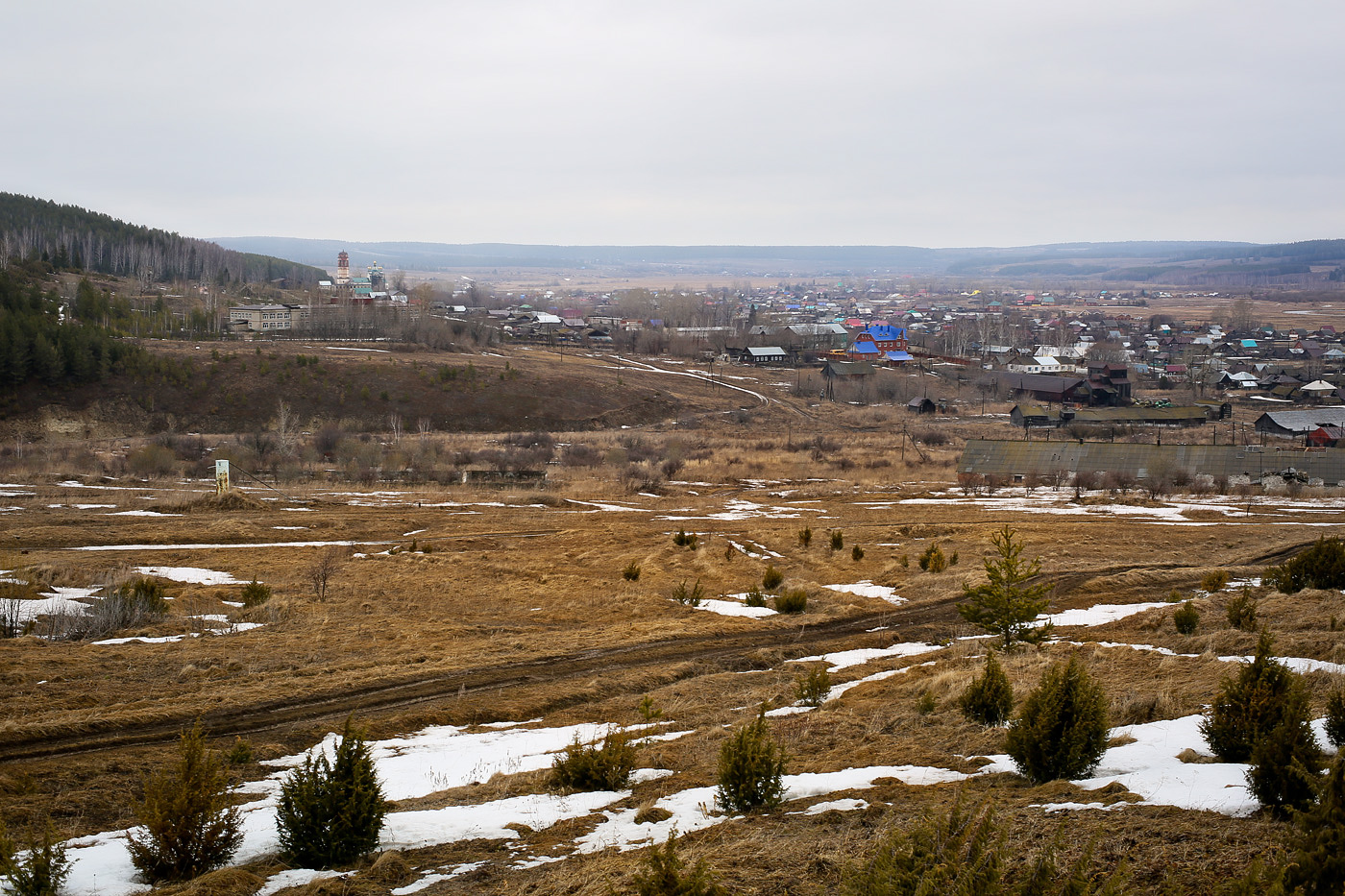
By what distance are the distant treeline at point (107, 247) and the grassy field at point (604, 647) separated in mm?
99223

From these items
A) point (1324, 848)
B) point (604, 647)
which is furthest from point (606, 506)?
point (1324, 848)

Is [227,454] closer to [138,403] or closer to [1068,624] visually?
[138,403]

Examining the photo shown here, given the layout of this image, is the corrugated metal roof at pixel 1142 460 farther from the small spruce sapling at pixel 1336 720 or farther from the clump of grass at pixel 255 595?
the small spruce sapling at pixel 1336 720

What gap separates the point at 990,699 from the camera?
34.7 ft

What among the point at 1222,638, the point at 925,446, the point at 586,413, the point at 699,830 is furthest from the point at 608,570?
the point at 586,413

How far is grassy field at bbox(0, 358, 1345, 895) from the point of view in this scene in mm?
7496

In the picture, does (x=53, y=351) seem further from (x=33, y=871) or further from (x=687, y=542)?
(x=33, y=871)

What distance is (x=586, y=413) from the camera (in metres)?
70.9

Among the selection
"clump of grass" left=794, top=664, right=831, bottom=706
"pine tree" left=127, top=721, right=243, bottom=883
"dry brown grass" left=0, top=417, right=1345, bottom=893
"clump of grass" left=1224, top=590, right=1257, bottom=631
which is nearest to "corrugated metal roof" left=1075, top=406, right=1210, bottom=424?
"dry brown grass" left=0, top=417, right=1345, bottom=893

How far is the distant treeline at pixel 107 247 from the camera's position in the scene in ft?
390

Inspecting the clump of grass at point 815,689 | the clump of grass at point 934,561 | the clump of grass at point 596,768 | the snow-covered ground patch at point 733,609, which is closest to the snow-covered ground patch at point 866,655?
the clump of grass at point 815,689

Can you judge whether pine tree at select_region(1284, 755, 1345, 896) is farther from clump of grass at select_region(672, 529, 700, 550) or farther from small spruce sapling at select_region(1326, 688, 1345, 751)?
clump of grass at select_region(672, 529, 700, 550)

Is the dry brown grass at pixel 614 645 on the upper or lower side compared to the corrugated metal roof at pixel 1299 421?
lower

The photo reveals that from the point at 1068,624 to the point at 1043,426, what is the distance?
49.8 metres
